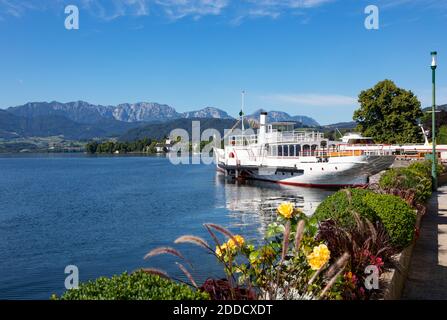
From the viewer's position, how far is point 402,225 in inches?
347

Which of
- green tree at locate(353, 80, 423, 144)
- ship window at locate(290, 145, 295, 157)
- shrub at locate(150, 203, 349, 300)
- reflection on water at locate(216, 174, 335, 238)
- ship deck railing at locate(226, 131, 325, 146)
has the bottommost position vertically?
reflection on water at locate(216, 174, 335, 238)

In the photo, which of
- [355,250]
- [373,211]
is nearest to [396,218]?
[373,211]

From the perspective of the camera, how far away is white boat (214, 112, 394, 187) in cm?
4791

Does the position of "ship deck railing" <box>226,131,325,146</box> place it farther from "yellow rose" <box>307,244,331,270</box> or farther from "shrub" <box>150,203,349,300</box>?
"yellow rose" <box>307,244,331,270</box>

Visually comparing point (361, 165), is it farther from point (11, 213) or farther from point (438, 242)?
point (438, 242)

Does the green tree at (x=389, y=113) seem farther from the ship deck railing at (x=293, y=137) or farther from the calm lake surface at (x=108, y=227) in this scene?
the calm lake surface at (x=108, y=227)

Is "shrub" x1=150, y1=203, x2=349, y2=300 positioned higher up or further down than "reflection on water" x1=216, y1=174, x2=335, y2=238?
higher up

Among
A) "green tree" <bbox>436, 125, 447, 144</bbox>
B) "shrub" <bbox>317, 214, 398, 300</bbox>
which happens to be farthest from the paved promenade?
"green tree" <bbox>436, 125, 447, 144</bbox>

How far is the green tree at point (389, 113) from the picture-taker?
63.3 meters

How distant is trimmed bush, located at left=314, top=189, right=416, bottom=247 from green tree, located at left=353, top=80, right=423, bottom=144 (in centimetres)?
5727

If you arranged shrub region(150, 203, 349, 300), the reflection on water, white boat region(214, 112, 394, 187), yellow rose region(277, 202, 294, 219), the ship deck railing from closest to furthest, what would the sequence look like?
shrub region(150, 203, 349, 300), yellow rose region(277, 202, 294, 219), the reflection on water, white boat region(214, 112, 394, 187), the ship deck railing

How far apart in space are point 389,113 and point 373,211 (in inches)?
2357
